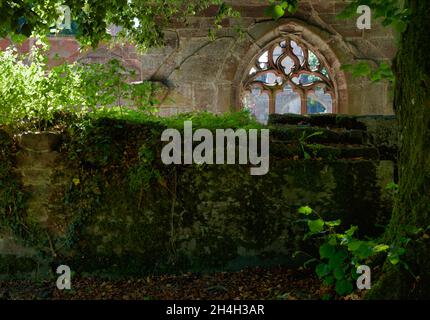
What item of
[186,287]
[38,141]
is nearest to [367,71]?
[186,287]

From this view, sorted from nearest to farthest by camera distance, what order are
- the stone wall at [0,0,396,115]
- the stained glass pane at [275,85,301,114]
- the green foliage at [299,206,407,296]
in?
the green foliage at [299,206,407,296] → the stone wall at [0,0,396,115] → the stained glass pane at [275,85,301,114]

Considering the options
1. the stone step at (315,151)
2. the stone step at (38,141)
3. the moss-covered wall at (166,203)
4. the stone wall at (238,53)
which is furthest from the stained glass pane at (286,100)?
the stone step at (38,141)

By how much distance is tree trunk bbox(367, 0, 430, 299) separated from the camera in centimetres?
304

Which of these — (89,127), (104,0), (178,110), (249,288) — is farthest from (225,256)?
(178,110)

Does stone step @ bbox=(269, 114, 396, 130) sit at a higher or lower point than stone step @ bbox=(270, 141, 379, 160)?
higher

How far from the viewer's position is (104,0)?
183 inches

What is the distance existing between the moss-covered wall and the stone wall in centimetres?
404

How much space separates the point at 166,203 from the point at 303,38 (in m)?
5.13

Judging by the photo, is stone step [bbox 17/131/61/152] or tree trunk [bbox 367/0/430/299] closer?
tree trunk [bbox 367/0/430/299]

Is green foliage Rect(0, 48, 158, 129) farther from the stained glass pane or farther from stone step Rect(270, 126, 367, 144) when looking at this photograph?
the stained glass pane

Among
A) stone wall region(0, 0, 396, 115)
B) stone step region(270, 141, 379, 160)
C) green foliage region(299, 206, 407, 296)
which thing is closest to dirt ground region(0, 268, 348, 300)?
green foliage region(299, 206, 407, 296)

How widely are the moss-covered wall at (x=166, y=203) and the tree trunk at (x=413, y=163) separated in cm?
109

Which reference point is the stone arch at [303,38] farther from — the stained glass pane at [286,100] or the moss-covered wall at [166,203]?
the stained glass pane at [286,100]
